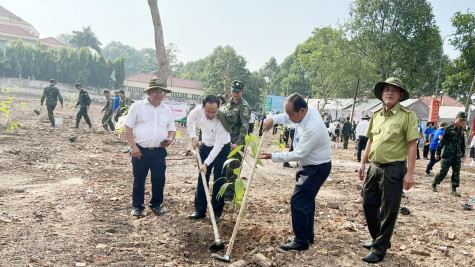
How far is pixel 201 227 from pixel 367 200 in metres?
1.89

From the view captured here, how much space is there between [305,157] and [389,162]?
79 centimetres

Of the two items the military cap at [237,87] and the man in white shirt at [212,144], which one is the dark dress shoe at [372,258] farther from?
the military cap at [237,87]

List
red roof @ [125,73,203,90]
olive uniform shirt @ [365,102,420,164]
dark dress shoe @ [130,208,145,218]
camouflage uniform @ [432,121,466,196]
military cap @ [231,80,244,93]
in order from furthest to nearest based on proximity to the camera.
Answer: red roof @ [125,73,203,90]
camouflage uniform @ [432,121,466,196]
military cap @ [231,80,244,93]
dark dress shoe @ [130,208,145,218]
olive uniform shirt @ [365,102,420,164]

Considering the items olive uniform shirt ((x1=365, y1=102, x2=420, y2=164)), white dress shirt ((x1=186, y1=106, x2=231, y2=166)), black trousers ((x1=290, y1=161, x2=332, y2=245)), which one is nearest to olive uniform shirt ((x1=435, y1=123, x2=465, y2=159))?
olive uniform shirt ((x1=365, y1=102, x2=420, y2=164))

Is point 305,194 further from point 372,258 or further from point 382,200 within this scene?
point 372,258

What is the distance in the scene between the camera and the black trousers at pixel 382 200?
3074 mm

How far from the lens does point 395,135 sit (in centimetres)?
309

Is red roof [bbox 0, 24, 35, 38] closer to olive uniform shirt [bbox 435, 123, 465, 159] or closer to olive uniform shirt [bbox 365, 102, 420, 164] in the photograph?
olive uniform shirt [bbox 435, 123, 465, 159]

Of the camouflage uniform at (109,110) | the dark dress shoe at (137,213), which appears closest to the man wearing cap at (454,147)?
the dark dress shoe at (137,213)

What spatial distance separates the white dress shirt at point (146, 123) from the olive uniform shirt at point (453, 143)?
6.02 metres

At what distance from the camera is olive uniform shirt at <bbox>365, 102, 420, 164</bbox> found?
303cm

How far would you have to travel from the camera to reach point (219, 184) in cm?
421

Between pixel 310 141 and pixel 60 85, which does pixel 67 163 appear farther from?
pixel 60 85

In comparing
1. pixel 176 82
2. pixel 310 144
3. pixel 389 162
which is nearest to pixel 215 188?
pixel 310 144
